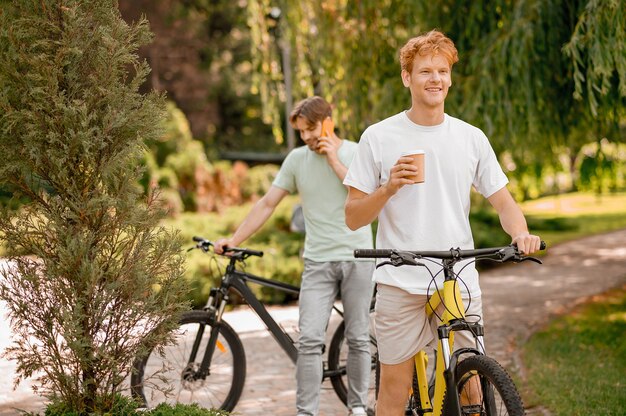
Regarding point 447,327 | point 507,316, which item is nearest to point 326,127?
point 447,327

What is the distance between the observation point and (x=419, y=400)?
12.4 ft

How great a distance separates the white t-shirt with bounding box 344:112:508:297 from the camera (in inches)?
139

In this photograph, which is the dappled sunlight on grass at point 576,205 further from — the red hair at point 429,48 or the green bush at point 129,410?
the red hair at point 429,48

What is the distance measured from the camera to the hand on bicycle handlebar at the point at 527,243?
3.36m

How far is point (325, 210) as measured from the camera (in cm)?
502

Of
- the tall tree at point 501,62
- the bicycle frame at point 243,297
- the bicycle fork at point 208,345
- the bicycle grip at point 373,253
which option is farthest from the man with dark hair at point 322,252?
the tall tree at point 501,62

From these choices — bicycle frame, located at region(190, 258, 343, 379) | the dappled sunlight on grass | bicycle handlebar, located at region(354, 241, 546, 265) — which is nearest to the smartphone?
bicycle frame, located at region(190, 258, 343, 379)

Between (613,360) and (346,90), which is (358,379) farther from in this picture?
(346,90)

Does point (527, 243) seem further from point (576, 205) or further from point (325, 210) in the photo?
point (576, 205)

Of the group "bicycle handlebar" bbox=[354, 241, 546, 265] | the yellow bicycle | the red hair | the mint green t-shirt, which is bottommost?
the yellow bicycle

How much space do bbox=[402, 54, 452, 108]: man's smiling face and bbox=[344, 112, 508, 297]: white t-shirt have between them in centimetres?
13

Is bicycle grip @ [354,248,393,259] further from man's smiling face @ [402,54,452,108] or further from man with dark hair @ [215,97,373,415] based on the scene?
man with dark hair @ [215,97,373,415]

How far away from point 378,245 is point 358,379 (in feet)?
5.39

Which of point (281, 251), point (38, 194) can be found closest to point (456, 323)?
point (38, 194)
